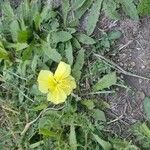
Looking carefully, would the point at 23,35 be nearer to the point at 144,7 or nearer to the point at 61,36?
the point at 61,36

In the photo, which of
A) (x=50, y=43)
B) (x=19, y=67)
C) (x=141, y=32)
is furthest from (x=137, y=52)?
(x=19, y=67)

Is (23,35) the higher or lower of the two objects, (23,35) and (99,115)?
the higher

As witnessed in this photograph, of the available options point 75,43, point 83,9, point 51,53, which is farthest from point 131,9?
point 51,53

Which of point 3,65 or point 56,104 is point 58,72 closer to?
point 56,104

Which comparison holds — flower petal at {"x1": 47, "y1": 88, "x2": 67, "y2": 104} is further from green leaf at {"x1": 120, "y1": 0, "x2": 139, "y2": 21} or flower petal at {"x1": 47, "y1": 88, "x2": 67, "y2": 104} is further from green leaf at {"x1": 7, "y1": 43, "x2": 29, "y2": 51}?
green leaf at {"x1": 120, "y1": 0, "x2": 139, "y2": 21}

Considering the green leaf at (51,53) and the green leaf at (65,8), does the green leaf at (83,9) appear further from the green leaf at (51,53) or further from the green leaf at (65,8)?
the green leaf at (51,53)

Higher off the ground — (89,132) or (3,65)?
(3,65)
